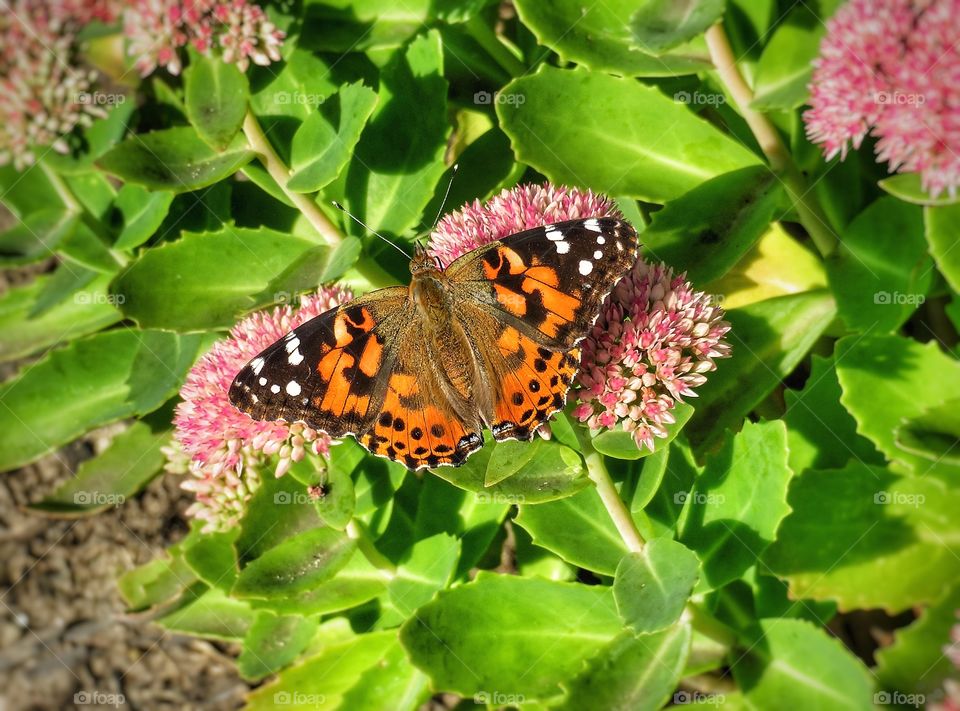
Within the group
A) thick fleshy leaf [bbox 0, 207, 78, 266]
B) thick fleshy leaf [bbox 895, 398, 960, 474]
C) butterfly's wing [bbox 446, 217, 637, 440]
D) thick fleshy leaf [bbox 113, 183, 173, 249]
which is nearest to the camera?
butterfly's wing [bbox 446, 217, 637, 440]

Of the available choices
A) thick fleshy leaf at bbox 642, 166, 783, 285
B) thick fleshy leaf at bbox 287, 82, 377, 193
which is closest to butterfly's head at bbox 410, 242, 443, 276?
thick fleshy leaf at bbox 287, 82, 377, 193

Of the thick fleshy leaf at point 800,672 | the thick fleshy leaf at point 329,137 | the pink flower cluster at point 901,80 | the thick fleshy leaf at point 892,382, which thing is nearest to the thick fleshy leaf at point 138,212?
the thick fleshy leaf at point 329,137

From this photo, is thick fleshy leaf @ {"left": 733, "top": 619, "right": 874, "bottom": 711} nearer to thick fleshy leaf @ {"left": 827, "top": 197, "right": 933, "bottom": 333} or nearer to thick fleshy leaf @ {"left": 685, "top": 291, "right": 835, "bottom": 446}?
thick fleshy leaf @ {"left": 685, "top": 291, "right": 835, "bottom": 446}

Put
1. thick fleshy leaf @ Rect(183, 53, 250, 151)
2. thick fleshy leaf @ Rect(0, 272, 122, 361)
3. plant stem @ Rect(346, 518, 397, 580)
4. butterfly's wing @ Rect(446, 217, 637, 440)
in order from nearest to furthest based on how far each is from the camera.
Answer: butterfly's wing @ Rect(446, 217, 637, 440) < thick fleshy leaf @ Rect(183, 53, 250, 151) < plant stem @ Rect(346, 518, 397, 580) < thick fleshy leaf @ Rect(0, 272, 122, 361)

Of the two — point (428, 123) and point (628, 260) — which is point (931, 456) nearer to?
point (628, 260)

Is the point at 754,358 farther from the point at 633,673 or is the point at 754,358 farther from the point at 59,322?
the point at 59,322

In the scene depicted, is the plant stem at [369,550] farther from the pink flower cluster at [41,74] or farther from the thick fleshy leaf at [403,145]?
the pink flower cluster at [41,74]

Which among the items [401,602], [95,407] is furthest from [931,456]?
[95,407]
